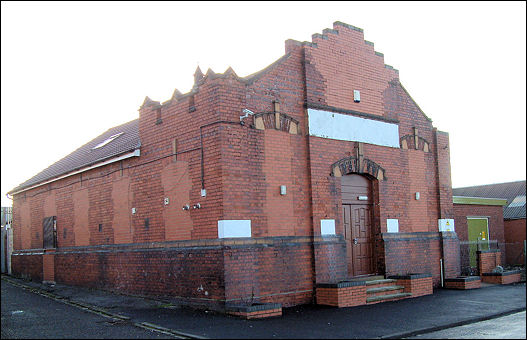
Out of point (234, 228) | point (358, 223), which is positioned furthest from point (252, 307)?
point (358, 223)

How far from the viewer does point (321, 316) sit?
11.6m

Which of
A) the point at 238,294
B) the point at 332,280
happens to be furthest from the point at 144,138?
the point at 332,280

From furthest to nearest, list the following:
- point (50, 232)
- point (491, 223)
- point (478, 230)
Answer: point (491, 223) → point (478, 230) → point (50, 232)

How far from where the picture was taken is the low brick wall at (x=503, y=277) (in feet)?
60.8

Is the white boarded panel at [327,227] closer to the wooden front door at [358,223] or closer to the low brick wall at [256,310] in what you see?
the wooden front door at [358,223]

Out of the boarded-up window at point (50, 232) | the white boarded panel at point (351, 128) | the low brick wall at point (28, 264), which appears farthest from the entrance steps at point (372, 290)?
the low brick wall at point (28, 264)

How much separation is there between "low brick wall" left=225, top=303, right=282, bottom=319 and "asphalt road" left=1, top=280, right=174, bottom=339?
196cm

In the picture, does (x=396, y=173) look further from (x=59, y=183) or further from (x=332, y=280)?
(x=59, y=183)

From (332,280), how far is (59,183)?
1118 centimetres

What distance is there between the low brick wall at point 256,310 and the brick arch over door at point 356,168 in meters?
4.23

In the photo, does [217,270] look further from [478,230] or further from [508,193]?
[508,193]

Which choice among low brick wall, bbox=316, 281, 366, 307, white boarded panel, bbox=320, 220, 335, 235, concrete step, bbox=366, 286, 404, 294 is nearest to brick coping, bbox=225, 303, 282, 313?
low brick wall, bbox=316, 281, 366, 307

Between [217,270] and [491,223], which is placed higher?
[491,223]

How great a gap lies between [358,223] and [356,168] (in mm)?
1608
